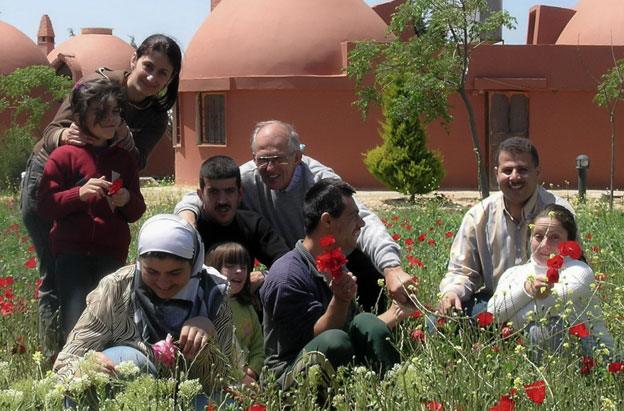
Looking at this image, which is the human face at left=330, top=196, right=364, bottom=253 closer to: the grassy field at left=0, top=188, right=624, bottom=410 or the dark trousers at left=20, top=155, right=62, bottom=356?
the grassy field at left=0, top=188, right=624, bottom=410

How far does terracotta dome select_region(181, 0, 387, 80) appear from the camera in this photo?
22688 mm

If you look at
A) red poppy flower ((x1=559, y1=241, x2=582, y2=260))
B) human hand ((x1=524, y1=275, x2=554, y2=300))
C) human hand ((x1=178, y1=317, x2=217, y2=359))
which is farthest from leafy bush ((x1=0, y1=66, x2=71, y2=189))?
red poppy flower ((x1=559, y1=241, x2=582, y2=260))

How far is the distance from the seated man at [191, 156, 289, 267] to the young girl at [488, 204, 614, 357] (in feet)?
4.12

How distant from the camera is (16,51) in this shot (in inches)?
1182

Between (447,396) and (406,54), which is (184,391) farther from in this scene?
(406,54)

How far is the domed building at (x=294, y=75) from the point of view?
22.7 m

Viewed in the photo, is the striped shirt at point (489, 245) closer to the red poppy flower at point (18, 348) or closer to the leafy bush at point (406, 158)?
the red poppy flower at point (18, 348)

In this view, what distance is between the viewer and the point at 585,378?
4004 millimetres

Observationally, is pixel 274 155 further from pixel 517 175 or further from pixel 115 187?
pixel 517 175

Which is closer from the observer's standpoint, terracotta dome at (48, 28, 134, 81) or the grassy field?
the grassy field

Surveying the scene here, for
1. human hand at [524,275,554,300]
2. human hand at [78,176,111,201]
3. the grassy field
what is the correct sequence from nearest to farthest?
the grassy field
human hand at [524,275,554,300]
human hand at [78,176,111,201]

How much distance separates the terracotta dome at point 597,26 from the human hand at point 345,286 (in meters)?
20.1

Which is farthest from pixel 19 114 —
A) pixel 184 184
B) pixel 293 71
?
pixel 293 71

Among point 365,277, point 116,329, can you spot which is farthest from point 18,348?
point 365,277
